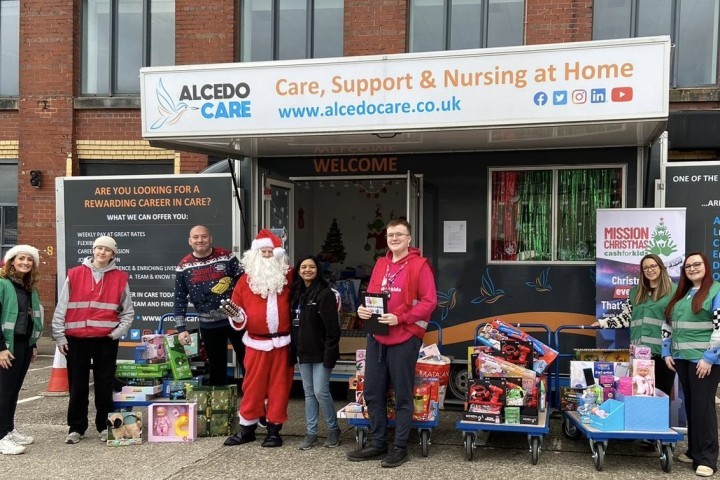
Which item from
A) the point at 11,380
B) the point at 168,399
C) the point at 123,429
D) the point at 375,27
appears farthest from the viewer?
the point at 375,27

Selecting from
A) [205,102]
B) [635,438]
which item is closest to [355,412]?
[635,438]

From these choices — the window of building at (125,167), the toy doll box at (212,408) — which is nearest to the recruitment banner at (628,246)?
the toy doll box at (212,408)

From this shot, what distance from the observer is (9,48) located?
509 inches

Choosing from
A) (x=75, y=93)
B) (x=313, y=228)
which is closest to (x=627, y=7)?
(x=313, y=228)

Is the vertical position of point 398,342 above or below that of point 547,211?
below

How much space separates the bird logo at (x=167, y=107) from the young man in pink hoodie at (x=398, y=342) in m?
2.18

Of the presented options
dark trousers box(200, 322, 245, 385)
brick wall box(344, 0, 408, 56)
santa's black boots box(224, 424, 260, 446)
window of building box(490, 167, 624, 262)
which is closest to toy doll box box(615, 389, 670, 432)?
window of building box(490, 167, 624, 262)

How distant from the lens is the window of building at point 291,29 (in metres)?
11.9

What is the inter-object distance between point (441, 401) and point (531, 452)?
2.97 ft

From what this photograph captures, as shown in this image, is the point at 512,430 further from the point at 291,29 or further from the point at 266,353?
the point at 291,29

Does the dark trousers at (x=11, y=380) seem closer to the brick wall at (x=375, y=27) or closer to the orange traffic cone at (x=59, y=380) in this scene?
the orange traffic cone at (x=59, y=380)

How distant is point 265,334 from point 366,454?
4.27 feet

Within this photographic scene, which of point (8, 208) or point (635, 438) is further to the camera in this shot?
point (8, 208)

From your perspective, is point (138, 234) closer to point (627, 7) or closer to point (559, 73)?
point (559, 73)
